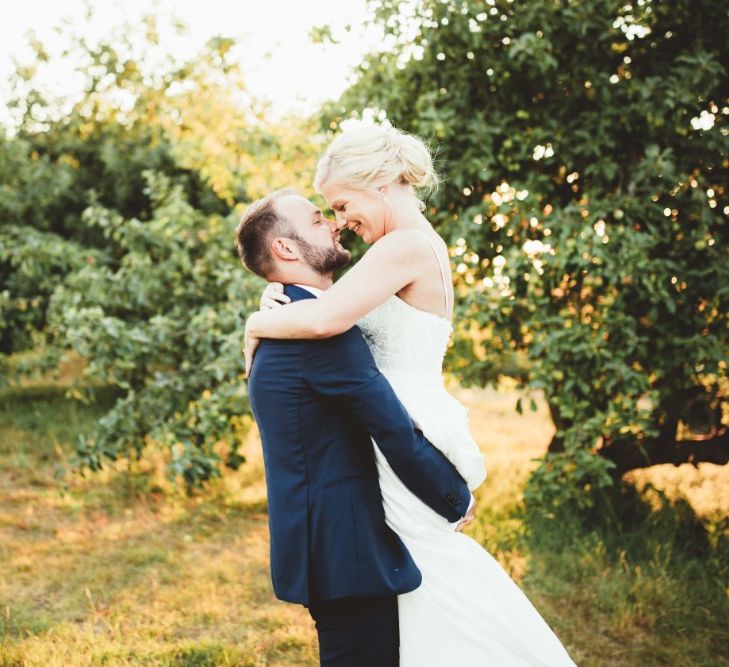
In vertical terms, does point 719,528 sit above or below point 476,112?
below

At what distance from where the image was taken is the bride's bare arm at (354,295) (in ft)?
6.24

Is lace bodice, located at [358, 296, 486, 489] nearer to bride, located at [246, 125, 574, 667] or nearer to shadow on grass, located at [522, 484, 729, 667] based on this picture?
bride, located at [246, 125, 574, 667]

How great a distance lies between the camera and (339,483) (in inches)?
77.9

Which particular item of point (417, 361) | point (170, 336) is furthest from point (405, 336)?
point (170, 336)

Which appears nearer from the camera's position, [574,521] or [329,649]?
[329,649]

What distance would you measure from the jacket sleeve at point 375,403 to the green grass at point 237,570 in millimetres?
2042

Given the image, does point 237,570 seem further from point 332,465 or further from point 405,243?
point 405,243

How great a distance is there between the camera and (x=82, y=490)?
6.05 m

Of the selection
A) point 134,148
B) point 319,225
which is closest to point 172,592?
point 319,225

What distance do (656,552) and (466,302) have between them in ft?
6.63

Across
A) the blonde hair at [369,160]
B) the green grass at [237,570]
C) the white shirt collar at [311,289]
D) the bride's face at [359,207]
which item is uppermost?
the blonde hair at [369,160]

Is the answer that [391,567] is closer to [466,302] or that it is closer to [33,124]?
[466,302]

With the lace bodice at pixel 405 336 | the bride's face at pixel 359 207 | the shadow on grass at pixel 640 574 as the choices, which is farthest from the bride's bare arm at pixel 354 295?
the shadow on grass at pixel 640 574

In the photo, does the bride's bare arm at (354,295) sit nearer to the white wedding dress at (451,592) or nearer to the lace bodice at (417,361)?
the lace bodice at (417,361)
